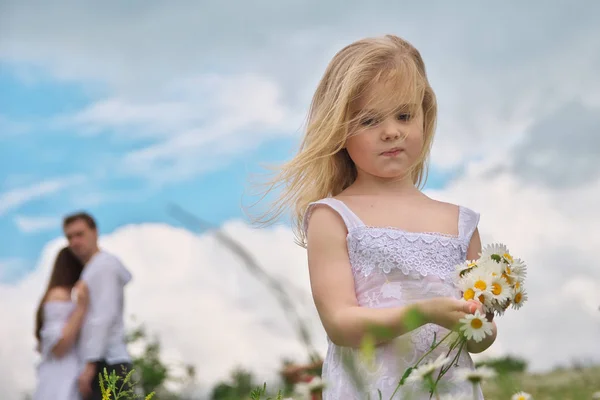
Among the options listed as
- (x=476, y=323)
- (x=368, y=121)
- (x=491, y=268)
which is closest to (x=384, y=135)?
(x=368, y=121)

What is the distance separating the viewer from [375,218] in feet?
8.93

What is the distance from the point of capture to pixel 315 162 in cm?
301

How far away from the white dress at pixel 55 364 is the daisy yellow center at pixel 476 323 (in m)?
6.35

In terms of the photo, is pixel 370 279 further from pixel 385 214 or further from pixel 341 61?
pixel 341 61

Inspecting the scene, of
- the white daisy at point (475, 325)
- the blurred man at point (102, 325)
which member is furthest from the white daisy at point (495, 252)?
the blurred man at point (102, 325)

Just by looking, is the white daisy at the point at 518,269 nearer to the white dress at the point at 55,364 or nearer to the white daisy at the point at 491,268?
the white daisy at the point at 491,268

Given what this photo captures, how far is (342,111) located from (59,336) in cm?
579

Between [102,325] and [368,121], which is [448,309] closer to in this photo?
[368,121]

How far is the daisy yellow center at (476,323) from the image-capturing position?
79.8 inches

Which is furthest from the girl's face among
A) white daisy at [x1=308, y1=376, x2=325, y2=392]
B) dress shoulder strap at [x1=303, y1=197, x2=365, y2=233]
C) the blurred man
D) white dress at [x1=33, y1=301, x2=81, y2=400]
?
white dress at [x1=33, y1=301, x2=81, y2=400]

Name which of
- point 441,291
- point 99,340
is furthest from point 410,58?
point 99,340

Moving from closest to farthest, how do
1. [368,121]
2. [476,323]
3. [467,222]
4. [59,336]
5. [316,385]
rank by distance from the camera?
1. [316,385]
2. [476,323]
3. [368,121]
4. [467,222]
5. [59,336]

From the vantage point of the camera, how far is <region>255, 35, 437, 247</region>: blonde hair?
2848 millimetres

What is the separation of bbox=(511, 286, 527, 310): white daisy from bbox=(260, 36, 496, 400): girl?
0.94 ft
